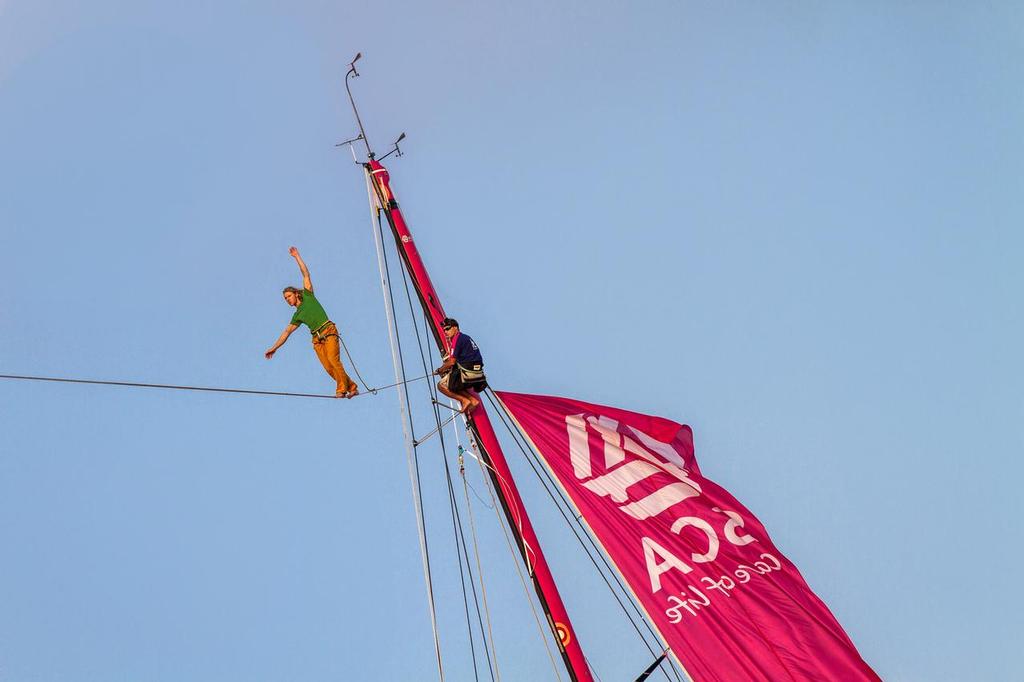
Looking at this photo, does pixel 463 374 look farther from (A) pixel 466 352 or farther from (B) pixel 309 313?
(B) pixel 309 313

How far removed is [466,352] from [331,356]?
2.91m

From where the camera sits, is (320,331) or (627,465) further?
(320,331)

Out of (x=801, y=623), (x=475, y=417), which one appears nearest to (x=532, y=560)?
(x=475, y=417)

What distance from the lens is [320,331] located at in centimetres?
1802

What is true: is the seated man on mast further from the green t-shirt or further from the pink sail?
the green t-shirt

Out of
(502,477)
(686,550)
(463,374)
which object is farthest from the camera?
(463,374)

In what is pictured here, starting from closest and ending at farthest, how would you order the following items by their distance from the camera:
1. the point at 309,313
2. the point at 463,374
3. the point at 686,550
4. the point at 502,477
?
the point at 686,550, the point at 502,477, the point at 463,374, the point at 309,313

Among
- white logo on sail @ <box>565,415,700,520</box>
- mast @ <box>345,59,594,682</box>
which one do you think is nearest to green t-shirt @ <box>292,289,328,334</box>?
mast @ <box>345,59,594,682</box>

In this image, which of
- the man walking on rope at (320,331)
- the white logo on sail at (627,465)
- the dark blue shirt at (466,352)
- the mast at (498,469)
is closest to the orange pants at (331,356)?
the man walking on rope at (320,331)

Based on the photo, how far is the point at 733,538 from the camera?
15.0 meters

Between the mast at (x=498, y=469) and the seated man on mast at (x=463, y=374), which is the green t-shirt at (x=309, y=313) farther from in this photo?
the seated man on mast at (x=463, y=374)

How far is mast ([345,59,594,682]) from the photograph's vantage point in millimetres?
13859

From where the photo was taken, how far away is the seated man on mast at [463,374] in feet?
51.8

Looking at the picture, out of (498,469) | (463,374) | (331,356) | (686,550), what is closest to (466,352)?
(463,374)
